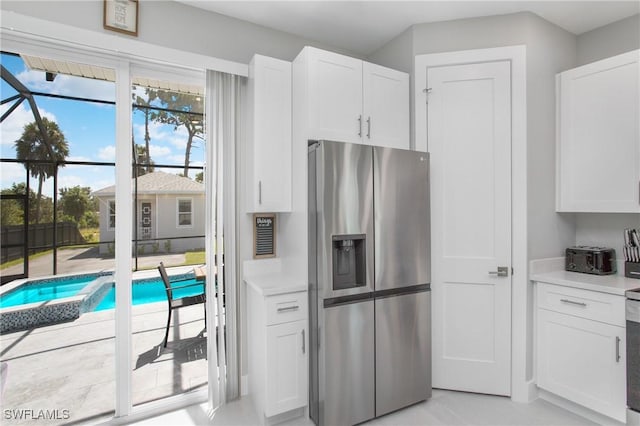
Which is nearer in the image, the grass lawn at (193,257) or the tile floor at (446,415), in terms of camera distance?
the tile floor at (446,415)

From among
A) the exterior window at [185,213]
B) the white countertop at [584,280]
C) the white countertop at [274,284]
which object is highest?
the exterior window at [185,213]

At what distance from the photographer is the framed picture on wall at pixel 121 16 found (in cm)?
Answer: 208

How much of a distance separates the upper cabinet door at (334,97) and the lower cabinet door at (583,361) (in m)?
1.92

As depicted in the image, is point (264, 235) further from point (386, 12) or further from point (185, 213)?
point (386, 12)

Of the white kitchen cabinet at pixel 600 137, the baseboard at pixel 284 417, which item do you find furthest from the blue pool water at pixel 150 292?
→ the white kitchen cabinet at pixel 600 137

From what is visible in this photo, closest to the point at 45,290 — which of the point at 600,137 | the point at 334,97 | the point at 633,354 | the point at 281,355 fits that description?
the point at 281,355

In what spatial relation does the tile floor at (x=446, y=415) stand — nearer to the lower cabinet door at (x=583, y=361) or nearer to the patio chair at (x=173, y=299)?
the lower cabinet door at (x=583, y=361)

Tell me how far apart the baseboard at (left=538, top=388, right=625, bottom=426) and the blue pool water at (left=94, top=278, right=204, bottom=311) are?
264 cm

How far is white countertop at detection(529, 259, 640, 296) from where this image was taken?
2064mm

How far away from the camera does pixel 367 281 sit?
2.16 m

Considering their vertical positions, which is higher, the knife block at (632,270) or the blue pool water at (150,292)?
the knife block at (632,270)

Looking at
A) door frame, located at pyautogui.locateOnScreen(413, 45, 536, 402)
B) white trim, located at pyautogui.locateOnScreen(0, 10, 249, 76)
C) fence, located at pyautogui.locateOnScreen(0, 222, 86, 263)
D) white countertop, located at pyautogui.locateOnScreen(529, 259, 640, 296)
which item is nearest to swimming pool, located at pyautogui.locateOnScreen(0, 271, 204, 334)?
fence, located at pyautogui.locateOnScreen(0, 222, 86, 263)

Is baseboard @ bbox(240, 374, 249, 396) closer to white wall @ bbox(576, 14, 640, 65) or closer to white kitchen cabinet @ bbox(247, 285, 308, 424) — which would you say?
white kitchen cabinet @ bbox(247, 285, 308, 424)

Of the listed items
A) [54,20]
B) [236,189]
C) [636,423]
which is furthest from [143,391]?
[636,423]
